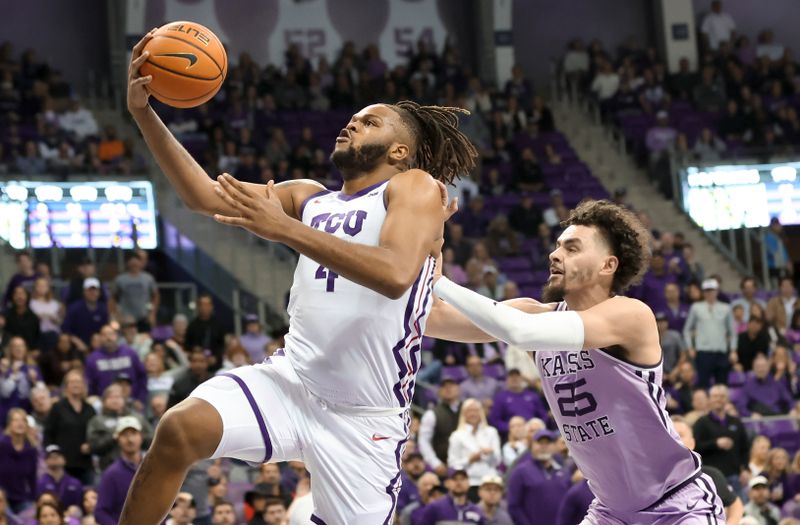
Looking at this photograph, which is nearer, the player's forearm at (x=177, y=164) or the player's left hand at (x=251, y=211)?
the player's left hand at (x=251, y=211)

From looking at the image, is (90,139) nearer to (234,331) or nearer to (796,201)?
(234,331)

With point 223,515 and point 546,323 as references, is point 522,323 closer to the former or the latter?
point 546,323

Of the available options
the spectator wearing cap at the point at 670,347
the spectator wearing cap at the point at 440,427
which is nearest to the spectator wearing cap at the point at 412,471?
the spectator wearing cap at the point at 440,427

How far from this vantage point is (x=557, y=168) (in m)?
20.9

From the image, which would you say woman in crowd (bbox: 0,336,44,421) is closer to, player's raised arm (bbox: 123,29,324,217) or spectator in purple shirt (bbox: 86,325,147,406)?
spectator in purple shirt (bbox: 86,325,147,406)

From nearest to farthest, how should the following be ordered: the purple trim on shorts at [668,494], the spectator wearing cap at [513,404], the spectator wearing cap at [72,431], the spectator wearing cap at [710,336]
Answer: the purple trim on shorts at [668,494] < the spectator wearing cap at [72,431] < the spectator wearing cap at [513,404] < the spectator wearing cap at [710,336]

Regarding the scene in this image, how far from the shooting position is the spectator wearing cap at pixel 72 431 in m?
10.7

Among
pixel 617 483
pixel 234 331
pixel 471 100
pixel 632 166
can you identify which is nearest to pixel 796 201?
pixel 632 166

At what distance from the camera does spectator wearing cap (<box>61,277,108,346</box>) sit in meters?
13.0

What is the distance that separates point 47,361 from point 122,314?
183 centimetres

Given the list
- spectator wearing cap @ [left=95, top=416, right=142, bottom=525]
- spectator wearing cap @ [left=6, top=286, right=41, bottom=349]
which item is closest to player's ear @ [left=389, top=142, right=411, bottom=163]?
spectator wearing cap @ [left=95, top=416, right=142, bottom=525]

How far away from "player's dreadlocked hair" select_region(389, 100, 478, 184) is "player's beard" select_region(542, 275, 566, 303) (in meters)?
0.66

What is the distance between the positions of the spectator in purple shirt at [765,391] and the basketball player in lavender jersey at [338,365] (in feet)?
31.0

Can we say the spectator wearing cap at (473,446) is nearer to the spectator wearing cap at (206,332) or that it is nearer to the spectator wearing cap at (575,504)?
the spectator wearing cap at (575,504)
